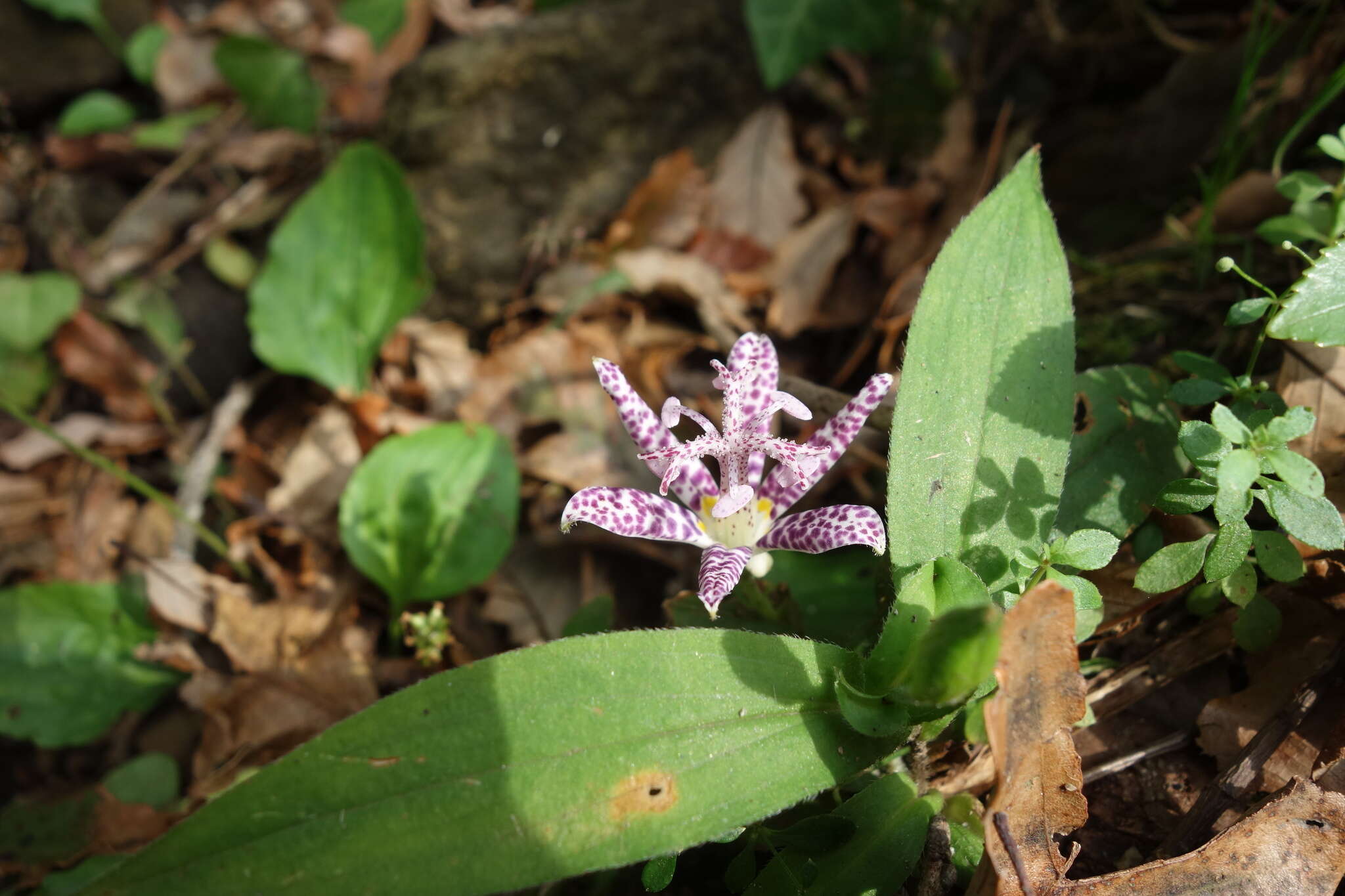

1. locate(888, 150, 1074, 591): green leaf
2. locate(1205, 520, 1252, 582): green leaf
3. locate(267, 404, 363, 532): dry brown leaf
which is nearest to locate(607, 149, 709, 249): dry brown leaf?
locate(267, 404, 363, 532): dry brown leaf

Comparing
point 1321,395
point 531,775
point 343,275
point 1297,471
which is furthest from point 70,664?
point 1321,395

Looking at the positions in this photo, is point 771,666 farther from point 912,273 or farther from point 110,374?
point 110,374

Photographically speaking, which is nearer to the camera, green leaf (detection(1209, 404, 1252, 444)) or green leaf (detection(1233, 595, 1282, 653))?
green leaf (detection(1209, 404, 1252, 444))

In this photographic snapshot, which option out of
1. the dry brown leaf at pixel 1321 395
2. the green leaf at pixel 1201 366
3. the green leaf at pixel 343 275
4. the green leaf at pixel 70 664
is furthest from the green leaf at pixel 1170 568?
the green leaf at pixel 70 664

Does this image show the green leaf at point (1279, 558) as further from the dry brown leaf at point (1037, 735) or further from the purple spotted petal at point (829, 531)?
the purple spotted petal at point (829, 531)

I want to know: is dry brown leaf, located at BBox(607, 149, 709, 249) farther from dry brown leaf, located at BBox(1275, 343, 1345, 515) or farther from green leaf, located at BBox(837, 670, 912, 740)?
green leaf, located at BBox(837, 670, 912, 740)

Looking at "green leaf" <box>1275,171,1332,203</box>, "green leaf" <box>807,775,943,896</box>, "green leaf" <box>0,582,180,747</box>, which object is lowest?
"green leaf" <box>0,582,180,747</box>

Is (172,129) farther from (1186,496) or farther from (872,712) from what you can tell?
(1186,496)
